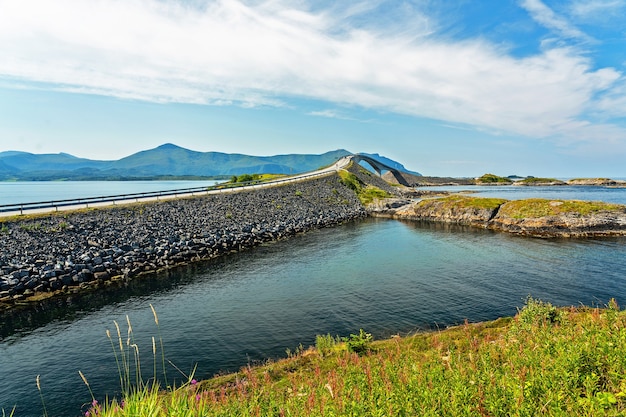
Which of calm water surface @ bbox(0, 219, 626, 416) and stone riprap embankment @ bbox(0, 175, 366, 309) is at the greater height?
stone riprap embankment @ bbox(0, 175, 366, 309)

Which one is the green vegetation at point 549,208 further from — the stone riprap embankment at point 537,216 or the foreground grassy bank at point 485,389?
the foreground grassy bank at point 485,389

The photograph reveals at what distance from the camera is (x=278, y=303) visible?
82.2 feet

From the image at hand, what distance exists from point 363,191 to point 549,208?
178 feet

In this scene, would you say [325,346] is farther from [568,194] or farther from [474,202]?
[568,194]

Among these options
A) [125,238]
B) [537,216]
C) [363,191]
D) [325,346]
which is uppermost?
[363,191]

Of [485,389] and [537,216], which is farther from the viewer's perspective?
[537,216]

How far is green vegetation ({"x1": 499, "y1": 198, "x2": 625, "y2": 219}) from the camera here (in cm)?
5181

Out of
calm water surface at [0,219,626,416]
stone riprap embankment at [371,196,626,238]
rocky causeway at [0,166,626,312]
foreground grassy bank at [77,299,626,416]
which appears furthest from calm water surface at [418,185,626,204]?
foreground grassy bank at [77,299,626,416]

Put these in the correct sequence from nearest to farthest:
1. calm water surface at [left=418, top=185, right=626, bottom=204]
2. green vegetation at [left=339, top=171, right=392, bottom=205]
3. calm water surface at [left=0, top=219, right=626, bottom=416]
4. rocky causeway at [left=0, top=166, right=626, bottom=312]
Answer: calm water surface at [left=0, top=219, right=626, bottom=416]
rocky causeway at [left=0, top=166, right=626, bottom=312]
green vegetation at [left=339, top=171, right=392, bottom=205]
calm water surface at [left=418, top=185, right=626, bottom=204]

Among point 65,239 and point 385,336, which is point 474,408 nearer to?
point 385,336

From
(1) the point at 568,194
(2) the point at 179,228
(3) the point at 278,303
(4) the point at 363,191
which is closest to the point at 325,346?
(3) the point at 278,303

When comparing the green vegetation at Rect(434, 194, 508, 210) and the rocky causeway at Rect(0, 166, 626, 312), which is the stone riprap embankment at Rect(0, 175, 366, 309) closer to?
the rocky causeway at Rect(0, 166, 626, 312)

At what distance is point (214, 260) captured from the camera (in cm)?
Result: 3759

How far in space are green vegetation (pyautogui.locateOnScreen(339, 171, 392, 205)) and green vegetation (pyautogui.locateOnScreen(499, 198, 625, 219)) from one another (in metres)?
38.1
